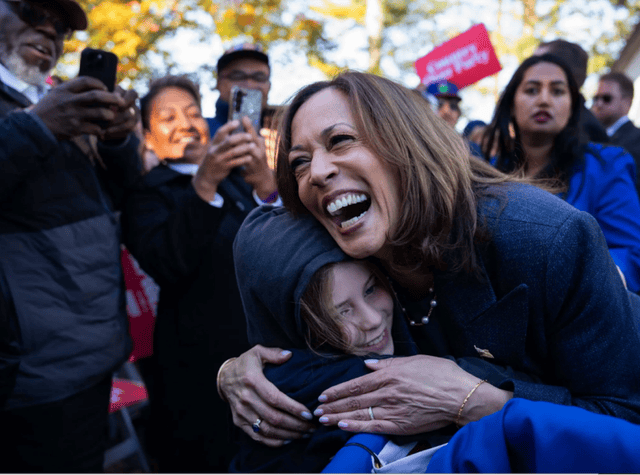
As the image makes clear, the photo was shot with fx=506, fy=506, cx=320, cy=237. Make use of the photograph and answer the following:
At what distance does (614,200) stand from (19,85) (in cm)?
277

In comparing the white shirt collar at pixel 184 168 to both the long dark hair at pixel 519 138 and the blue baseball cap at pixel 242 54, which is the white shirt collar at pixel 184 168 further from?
the long dark hair at pixel 519 138

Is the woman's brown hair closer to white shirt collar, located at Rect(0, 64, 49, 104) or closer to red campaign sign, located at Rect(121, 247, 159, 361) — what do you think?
white shirt collar, located at Rect(0, 64, 49, 104)

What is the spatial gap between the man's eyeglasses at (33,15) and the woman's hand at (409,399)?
2061 millimetres

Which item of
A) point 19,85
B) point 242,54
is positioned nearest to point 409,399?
point 19,85

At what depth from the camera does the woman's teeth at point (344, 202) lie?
5.28ft

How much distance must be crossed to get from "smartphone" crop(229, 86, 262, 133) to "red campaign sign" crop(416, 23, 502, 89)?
280 centimetres

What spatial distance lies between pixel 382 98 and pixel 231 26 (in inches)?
249

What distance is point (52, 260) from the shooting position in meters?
2.05

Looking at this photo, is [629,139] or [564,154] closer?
[564,154]

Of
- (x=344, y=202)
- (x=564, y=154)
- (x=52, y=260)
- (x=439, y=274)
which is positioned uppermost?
(x=564, y=154)

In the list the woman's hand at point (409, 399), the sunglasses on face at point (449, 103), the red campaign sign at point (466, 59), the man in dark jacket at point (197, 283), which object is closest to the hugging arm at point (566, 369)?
the woman's hand at point (409, 399)

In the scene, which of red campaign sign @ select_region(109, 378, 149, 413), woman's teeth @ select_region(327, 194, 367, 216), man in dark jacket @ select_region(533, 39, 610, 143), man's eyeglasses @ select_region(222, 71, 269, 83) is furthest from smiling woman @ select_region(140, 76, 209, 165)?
man in dark jacket @ select_region(533, 39, 610, 143)

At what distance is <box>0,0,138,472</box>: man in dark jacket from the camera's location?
1.94 m

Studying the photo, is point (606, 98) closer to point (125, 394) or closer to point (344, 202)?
point (344, 202)
